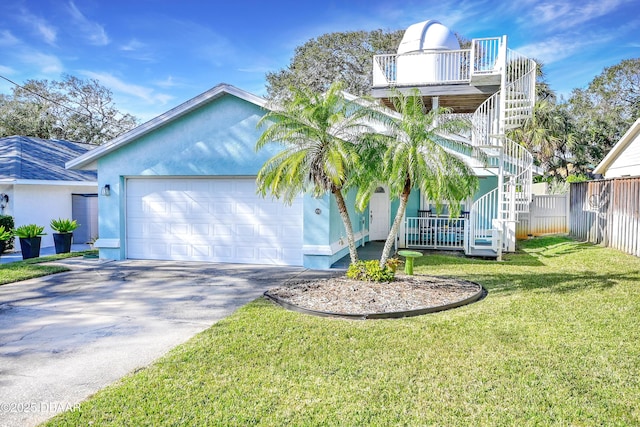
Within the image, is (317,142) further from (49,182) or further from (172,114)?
(49,182)

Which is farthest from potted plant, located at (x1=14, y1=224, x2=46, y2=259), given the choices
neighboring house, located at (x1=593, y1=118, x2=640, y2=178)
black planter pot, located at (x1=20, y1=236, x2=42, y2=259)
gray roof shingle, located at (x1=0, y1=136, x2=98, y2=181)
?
neighboring house, located at (x1=593, y1=118, x2=640, y2=178)

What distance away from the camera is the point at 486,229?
1317 centimetres

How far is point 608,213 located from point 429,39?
8788 millimetres

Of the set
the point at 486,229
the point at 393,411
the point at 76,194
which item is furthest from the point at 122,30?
the point at 393,411

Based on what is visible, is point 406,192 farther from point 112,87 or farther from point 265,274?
point 112,87

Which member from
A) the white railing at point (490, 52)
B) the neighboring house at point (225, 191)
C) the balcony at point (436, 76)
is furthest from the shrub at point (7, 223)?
the white railing at point (490, 52)

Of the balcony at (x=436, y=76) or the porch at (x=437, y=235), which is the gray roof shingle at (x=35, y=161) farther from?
the porch at (x=437, y=235)

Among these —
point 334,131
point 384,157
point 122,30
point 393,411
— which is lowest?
point 393,411

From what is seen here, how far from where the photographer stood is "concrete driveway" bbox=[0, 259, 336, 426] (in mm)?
4078

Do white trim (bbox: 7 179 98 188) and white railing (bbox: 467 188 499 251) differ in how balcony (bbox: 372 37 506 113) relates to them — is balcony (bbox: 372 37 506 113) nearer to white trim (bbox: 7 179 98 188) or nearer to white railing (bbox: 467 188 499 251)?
white railing (bbox: 467 188 499 251)

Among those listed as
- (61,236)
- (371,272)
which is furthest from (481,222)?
(61,236)

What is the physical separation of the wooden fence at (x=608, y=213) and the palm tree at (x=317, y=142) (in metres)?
8.28

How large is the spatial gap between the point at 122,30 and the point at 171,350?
664 inches

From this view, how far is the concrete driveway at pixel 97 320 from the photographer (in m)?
4.08
